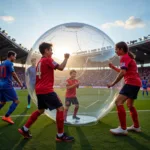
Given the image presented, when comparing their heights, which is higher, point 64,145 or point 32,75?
point 32,75

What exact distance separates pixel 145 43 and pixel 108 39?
3172 centimetres

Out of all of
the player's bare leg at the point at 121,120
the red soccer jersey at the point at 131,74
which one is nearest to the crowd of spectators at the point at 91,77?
the red soccer jersey at the point at 131,74

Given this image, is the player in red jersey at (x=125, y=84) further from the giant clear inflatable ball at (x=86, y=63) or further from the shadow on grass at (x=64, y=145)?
the shadow on grass at (x=64, y=145)

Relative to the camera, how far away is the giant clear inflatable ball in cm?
430

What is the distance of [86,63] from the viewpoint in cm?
439

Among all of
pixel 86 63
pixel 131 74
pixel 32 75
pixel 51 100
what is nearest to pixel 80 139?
pixel 51 100

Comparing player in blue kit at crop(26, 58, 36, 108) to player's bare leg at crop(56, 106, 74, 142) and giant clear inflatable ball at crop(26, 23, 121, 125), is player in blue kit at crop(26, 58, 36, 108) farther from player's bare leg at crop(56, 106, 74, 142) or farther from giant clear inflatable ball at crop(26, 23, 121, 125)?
player's bare leg at crop(56, 106, 74, 142)

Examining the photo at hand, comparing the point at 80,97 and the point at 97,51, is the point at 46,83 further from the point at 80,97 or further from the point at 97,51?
the point at 97,51

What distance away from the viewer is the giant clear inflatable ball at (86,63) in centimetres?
430

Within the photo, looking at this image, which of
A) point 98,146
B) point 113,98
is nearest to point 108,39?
point 113,98

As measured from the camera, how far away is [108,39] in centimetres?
471

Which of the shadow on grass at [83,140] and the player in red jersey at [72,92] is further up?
the player in red jersey at [72,92]

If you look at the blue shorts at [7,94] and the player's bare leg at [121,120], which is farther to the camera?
the blue shorts at [7,94]

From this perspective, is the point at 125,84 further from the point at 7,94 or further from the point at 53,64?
the point at 7,94
